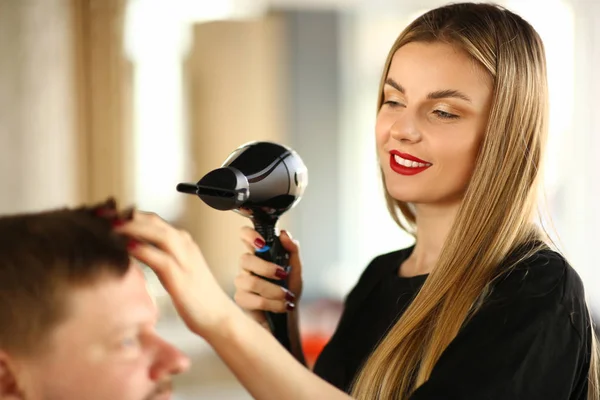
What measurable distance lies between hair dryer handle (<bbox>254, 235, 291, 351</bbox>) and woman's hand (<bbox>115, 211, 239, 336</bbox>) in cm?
50

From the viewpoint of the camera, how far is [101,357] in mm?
887

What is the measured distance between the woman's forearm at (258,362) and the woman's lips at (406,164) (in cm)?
48

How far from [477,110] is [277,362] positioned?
56 cm

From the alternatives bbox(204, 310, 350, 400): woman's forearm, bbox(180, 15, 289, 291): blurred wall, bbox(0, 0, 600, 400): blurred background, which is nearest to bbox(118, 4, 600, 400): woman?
bbox(204, 310, 350, 400): woman's forearm

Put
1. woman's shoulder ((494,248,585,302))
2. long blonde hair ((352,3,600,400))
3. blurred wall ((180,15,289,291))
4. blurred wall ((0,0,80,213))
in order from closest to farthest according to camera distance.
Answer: woman's shoulder ((494,248,585,302)) < long blonde hair ((352,3,600,400)) < blurred wall ((0,0,80,213)) < blurred wall ((180,15,289,291))

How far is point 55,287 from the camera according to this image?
0.87 metres

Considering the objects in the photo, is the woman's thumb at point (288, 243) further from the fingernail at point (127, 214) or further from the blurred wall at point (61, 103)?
the blurred wall at point (61, 103)

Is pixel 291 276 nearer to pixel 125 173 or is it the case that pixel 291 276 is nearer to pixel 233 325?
pixel 233 325

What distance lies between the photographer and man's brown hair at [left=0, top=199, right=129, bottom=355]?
86 cm

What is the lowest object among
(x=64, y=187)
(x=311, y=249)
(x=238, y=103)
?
(x=311, y=249)

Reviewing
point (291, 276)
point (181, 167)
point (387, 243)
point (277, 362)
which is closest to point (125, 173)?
point (181, 167)

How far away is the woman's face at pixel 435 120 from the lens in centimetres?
124

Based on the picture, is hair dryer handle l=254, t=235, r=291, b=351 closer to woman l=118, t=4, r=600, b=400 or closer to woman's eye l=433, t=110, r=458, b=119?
woman l=118, t=4, r=600, b=400

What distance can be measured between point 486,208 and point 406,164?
146 mm
